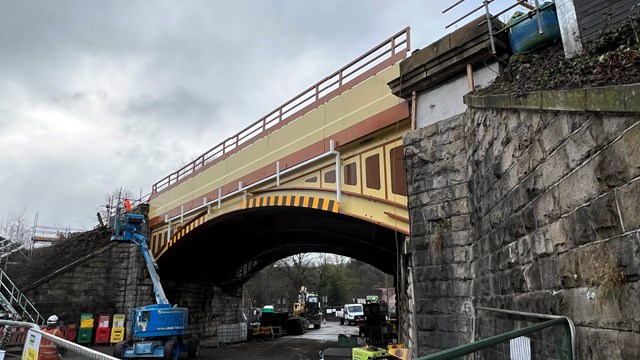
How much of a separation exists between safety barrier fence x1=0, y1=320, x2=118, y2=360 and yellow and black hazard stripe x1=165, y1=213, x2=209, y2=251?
26.4 feet

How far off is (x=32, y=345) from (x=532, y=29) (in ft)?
30.4

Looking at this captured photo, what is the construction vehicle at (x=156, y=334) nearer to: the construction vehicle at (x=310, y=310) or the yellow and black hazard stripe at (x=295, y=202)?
the yellow and black hazard stripe at (x=295, y=202)

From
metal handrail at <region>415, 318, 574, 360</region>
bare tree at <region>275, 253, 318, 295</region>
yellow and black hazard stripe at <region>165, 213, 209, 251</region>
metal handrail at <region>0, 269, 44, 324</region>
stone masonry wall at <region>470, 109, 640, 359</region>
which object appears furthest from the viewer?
bare tree at <region>275, 253, 318, 295</region>

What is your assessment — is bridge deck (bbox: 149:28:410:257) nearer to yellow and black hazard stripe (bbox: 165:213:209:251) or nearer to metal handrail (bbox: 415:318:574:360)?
yellow and black hazard stripe (bbox: 165:213:209:251)

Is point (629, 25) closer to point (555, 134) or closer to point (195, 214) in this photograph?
point (555, 134)

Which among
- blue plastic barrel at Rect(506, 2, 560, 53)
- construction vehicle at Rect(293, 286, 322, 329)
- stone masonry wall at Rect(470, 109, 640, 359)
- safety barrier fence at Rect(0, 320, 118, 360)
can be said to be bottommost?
construction vehicle at Rect(293, 286, 322, 329)

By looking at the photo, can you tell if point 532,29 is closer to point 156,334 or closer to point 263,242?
point 156,334

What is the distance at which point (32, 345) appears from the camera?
23.4 ft

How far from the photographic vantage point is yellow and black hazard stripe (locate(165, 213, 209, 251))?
17484mm

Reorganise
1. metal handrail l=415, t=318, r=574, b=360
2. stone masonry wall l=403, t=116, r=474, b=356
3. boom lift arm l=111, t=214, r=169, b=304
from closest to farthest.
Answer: metal handrail l=415, t=318, r=574, b=360 → stone masonry wall l=403, t=116, r=474, b=356 → boom lift arm l=111, t=214, r=169, b=304

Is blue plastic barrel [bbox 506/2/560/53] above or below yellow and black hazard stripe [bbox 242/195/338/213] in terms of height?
above

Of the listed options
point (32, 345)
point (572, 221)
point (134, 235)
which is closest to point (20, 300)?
point (134, 235)

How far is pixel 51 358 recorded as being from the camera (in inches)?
260

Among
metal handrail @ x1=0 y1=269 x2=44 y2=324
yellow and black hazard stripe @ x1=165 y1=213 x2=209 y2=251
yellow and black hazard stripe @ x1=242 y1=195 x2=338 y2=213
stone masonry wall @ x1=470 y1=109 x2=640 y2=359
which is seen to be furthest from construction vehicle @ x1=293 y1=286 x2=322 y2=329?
stone masonry wall @ x1=470 y1=109 x2=640 y2=359
